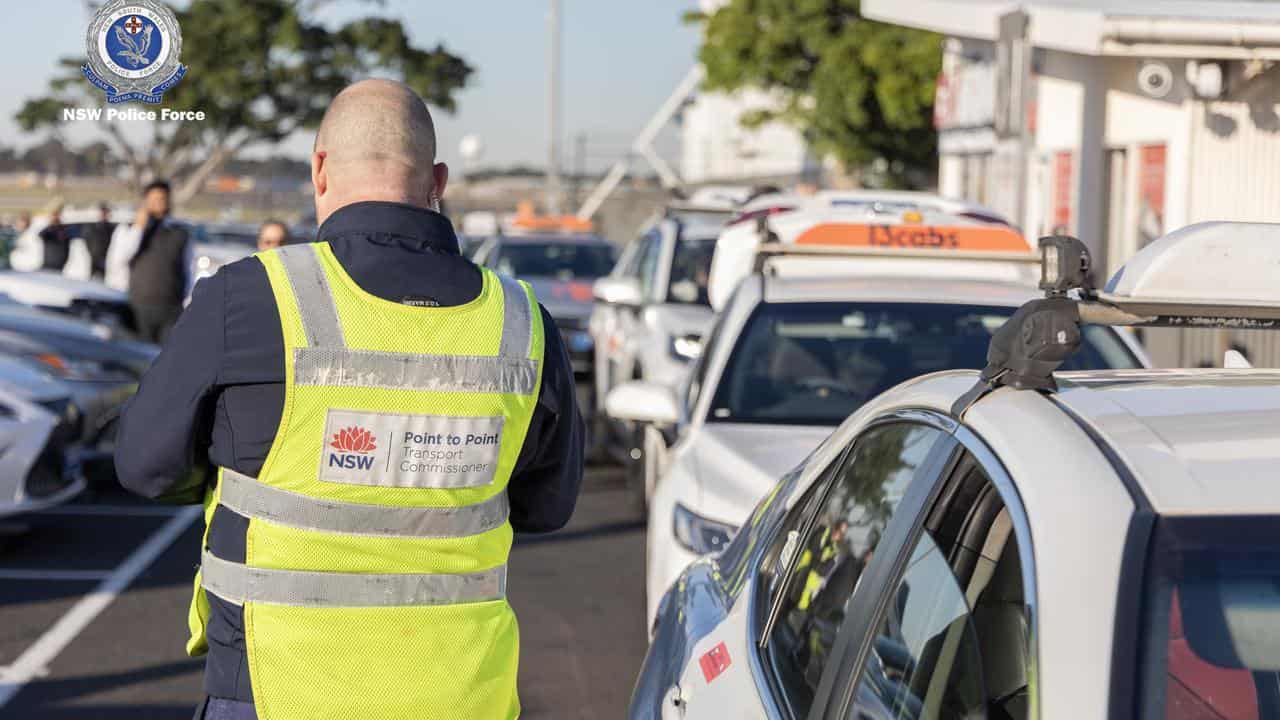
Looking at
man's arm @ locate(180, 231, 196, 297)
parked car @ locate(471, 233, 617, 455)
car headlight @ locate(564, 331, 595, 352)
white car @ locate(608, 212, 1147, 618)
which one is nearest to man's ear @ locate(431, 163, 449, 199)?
white car @ locate(608, 212, 1147, 618)

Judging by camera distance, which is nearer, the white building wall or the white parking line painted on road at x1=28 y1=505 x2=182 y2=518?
the white parking line painted on road at x1=28 y1=505 x2=182 y2=518

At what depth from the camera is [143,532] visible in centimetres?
973

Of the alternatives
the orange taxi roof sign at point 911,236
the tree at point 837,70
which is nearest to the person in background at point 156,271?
the orange taxi roof sign at point 911,236

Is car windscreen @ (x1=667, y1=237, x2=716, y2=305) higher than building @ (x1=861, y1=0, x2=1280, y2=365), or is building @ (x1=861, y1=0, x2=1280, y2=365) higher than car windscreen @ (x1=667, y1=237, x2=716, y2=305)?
building @ (x1=861, y1=0, x2=1280, y2=365)

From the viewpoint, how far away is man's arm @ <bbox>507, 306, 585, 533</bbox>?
3.00 m

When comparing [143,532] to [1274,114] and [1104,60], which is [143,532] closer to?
[1274,114]

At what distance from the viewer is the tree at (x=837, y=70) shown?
87.0 feet

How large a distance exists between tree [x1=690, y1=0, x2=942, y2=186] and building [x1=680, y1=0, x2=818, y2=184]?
1263 centimetres

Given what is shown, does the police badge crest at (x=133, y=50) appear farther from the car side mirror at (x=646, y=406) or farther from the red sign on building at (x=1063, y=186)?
the red sign on building at (x=1063, y=186)

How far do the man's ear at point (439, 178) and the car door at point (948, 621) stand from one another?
1.03 m

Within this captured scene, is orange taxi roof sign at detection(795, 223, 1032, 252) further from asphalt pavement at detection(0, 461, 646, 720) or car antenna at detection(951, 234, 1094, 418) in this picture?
car antenna at detection(951, 234, 1094, 418)

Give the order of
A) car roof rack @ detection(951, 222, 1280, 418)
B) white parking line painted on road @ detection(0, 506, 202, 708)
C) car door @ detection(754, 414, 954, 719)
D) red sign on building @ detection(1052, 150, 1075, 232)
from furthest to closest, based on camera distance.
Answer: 1. red sign on building @ detection(1052, 150, 1075, 232)
2. white parking line painted on road @ detection(0, 506, 202, 708)
3. car door @ detection(754, 414, 954, 719)
4. car roof rack @ detection(951, 222, 1280, 418)

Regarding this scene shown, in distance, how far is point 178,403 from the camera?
2736 millimetres

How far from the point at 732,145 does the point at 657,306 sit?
40961mm
